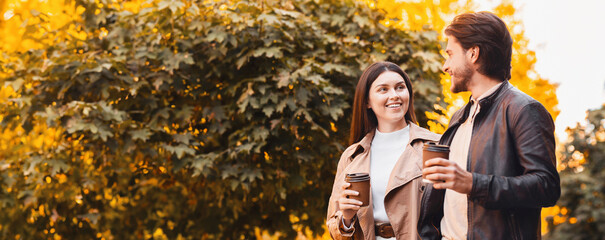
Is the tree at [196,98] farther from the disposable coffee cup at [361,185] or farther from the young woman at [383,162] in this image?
the disposable coffee cup at [361,185]

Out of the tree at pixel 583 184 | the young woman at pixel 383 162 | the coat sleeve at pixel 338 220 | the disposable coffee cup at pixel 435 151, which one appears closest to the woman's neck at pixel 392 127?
the young woman at pixel 383 162

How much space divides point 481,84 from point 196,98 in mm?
3554

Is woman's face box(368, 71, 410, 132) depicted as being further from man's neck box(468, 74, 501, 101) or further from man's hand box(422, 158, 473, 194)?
man's hand box(422, 158, 473, 194)

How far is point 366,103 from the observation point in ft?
11.0

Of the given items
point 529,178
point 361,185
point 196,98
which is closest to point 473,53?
point 529,178

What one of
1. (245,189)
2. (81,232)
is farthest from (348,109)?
(81,232)

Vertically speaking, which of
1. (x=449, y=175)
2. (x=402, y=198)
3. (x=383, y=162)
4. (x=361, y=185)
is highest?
(x=449, y=175)

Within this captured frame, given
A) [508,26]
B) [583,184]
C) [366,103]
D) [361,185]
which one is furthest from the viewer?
[508,26]

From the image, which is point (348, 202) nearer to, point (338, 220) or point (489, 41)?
point (338, 220)

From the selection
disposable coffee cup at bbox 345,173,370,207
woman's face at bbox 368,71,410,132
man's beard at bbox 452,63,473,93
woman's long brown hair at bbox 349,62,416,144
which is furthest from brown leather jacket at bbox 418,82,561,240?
woman's long brown hair at bbox 349,62,416,144

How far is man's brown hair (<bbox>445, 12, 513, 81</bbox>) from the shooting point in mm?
2107

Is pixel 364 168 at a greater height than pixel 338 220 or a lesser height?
greater

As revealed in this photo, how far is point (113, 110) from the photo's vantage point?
4977 mm

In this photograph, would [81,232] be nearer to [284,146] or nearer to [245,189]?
[245,189]
